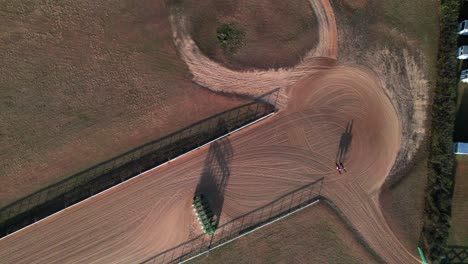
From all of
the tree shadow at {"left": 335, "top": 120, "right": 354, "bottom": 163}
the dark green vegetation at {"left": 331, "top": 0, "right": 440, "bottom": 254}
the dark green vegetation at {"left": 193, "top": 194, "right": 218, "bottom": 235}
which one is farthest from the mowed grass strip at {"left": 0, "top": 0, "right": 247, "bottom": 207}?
the dark green vegetation at {"left": 331, "top": 0, "right": 440, "bottom": 254}

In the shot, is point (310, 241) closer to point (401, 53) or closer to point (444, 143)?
point (444, 143)

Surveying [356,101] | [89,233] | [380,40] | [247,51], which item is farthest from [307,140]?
[89,233]

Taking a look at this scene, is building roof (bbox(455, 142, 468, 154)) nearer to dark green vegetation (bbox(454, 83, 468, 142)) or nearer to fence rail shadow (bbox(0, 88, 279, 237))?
dark green vegetation (bbox(454, 83, 468, 142))

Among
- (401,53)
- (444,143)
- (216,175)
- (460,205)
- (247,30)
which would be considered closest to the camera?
(444,143)

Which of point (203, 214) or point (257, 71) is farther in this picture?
point (257, 71)

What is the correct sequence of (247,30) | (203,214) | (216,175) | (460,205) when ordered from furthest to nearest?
(460,205)
(216,175)
(247,30)
(203,214)

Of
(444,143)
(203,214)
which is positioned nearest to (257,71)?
(203,214)
